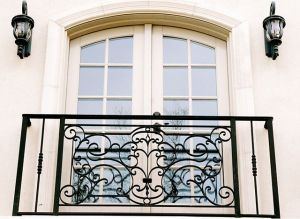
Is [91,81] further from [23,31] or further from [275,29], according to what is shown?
[275,29]

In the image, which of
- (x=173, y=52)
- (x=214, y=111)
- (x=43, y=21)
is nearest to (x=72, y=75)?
(x=43, y=21)

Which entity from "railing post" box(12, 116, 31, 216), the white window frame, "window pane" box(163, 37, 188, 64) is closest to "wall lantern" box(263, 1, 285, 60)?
the white window frame

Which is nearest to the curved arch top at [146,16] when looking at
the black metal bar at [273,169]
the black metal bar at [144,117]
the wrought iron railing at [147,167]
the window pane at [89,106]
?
the window pane at [89,106]

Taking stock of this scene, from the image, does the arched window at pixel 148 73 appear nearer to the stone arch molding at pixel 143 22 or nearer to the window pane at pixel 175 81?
the window pane at pixel 175 81

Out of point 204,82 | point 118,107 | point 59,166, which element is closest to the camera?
point 59,166

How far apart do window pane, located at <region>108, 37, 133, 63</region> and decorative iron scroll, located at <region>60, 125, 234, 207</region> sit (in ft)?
3.27

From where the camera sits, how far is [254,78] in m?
6.77

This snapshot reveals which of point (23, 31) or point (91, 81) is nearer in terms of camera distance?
point (23, 31)

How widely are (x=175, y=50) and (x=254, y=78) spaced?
1.09 m

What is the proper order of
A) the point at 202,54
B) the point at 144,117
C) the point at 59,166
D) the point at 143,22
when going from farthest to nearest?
the point at 143,22
the point at 202,54
the point at 144,117
the point at 59,166

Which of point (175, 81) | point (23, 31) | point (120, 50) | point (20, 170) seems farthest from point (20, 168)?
point (175, 81)

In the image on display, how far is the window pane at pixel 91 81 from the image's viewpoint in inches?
276

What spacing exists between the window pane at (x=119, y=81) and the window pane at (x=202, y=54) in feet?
2.74

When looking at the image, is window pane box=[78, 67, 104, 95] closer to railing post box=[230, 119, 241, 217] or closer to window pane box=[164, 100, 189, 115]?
window pane box=[164, 100, 189, 115]
